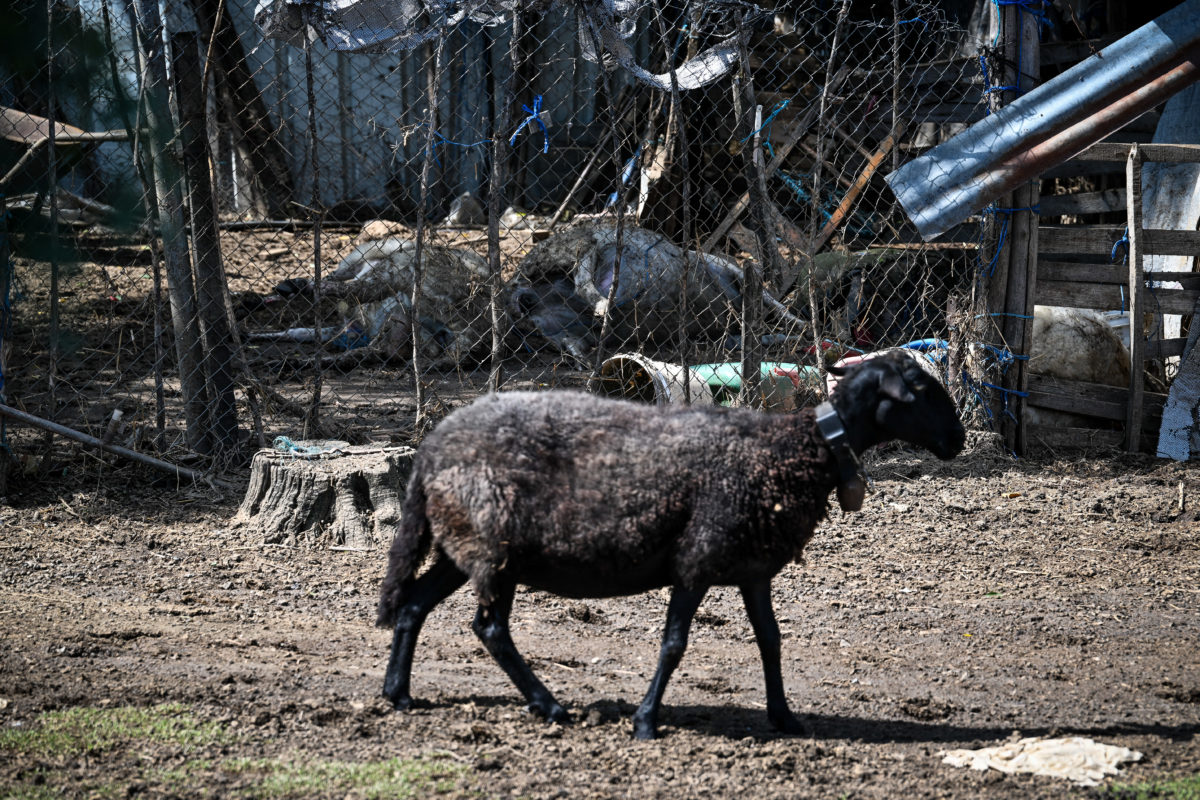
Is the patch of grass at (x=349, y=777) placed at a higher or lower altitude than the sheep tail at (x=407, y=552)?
lower

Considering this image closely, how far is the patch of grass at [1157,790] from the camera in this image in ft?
10.3

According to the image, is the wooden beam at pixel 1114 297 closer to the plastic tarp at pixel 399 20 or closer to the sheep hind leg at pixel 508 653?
the plastic tarp at pixel 399 20

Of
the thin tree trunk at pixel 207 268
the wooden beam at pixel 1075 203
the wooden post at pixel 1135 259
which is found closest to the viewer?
the thin tree trunk at pixel 207 268

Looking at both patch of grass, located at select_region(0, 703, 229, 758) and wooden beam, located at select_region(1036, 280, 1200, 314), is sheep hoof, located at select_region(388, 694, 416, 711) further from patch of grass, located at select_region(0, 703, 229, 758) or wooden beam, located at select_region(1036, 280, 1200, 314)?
wooden beam, located at select_region(1036, 280, 1200, 314)

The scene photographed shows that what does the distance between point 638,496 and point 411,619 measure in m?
0.95

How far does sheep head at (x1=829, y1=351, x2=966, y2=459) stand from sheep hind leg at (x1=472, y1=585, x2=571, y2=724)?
4.24 ft

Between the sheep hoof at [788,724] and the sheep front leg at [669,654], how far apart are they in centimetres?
45

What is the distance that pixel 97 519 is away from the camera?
19.2ft

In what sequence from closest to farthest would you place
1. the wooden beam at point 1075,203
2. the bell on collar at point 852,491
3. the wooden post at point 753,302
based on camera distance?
1. the bell on collar at point 852,491
2. the wooden post at point 753,302
3. the wooden beam at point 1075,203

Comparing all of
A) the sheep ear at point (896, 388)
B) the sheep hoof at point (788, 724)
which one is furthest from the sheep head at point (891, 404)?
the sheep hoof at point (788, 724)

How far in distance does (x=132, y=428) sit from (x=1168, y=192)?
7944mm

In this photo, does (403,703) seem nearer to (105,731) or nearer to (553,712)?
(553,712)

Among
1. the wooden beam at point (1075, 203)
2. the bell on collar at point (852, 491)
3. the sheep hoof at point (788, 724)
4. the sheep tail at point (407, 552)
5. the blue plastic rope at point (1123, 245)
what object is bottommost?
the sheep hoof at point (788, 724)

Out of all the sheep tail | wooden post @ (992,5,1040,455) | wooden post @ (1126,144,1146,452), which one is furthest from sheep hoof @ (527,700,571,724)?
wooden post @ (1126,144,1146,452)
